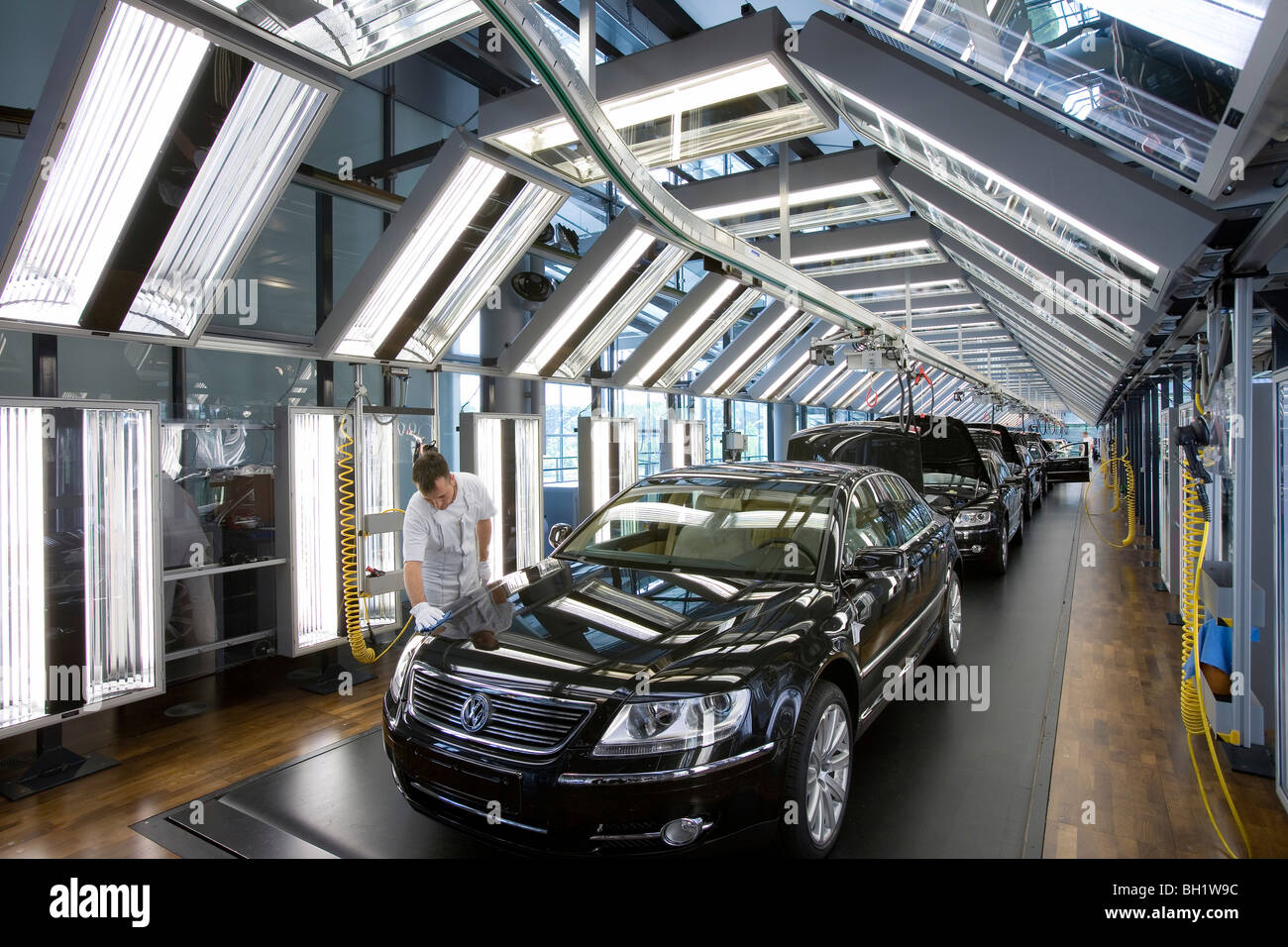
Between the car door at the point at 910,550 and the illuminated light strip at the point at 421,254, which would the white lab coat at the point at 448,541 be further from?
the car door at the point at 910,550

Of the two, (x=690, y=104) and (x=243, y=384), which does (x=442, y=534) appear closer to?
(x=690, y=104)

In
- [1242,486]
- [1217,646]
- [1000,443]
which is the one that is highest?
[1000,443]

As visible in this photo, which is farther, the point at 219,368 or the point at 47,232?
the point at 219,368

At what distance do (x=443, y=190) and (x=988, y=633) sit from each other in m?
5.72

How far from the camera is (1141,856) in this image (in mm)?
2924

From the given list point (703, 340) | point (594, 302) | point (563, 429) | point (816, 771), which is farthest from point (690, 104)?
point (563, 429)

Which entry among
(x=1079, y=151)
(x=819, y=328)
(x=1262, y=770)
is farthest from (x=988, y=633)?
(x=819, y=328)

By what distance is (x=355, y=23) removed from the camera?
3168mm

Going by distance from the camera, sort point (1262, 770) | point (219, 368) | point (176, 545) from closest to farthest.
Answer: point (1262, 770), point (176, 545), point (219, 368)

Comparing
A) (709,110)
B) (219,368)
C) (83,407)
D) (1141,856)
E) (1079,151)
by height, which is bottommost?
(1141,856)

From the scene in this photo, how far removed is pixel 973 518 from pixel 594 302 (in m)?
5.13

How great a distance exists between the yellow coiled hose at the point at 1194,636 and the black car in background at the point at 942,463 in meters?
2.63
